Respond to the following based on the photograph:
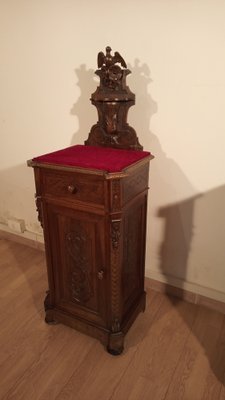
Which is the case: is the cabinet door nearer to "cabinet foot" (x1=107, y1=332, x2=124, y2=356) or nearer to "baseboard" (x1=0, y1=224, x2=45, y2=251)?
"cabinet foot" (x1=107, y1=332, x2=124, y2=356)

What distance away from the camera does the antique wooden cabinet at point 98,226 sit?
130 centimetres

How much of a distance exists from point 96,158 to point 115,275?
23.0 inches

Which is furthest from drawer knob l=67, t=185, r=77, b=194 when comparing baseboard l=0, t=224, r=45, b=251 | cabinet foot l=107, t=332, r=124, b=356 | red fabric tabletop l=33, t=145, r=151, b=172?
baseboard l=0, t=224, r=45, b=251

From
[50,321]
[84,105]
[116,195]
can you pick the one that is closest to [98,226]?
[116,195]

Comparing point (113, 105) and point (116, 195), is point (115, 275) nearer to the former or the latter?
point (116, 195)

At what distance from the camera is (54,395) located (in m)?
1.35

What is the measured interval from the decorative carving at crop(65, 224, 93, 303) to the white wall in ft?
2.04

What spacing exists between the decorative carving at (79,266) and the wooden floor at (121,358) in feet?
1.02

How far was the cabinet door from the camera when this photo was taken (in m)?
1.41

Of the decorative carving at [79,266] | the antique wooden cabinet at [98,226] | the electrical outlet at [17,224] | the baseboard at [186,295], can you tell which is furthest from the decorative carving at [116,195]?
the electrical outlet at [17,224]

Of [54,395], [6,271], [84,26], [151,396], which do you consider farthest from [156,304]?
[84,26]

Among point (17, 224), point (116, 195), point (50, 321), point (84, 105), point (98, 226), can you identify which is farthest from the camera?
point (17, 224)

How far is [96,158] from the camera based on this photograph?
1.38 m

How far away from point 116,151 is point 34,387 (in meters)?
1.24
